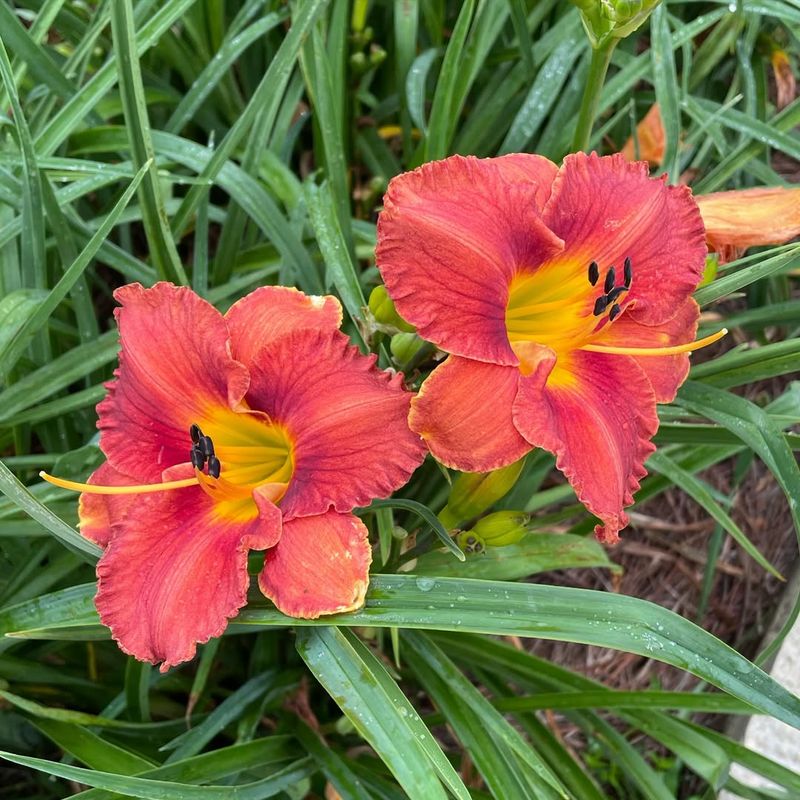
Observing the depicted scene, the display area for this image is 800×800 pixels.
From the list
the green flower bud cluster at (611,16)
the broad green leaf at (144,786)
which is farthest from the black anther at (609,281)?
the broad green leaf at (144,786)

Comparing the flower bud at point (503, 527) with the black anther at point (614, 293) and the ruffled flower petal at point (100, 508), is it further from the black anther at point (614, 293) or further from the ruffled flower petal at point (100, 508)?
the ruffled flower petal at point (100, 508)

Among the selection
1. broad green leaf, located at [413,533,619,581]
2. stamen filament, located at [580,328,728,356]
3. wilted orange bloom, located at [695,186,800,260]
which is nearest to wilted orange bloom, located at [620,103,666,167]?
wilted orange bloom, located at [695,186,800,260]

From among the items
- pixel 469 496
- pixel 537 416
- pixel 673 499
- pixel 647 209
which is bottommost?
pixel 673 499

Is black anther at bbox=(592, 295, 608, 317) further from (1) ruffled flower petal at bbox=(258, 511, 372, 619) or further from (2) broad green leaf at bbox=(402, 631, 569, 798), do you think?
(2) broad green leaf at bbox=(402, 631, 569, 798)

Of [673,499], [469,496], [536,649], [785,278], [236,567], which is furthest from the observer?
[673,499]

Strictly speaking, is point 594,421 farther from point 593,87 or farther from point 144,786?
point 144,786

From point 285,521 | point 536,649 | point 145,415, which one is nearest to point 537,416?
point 285,521

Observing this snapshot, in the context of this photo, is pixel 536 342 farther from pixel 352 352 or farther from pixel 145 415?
pixel 145 415
